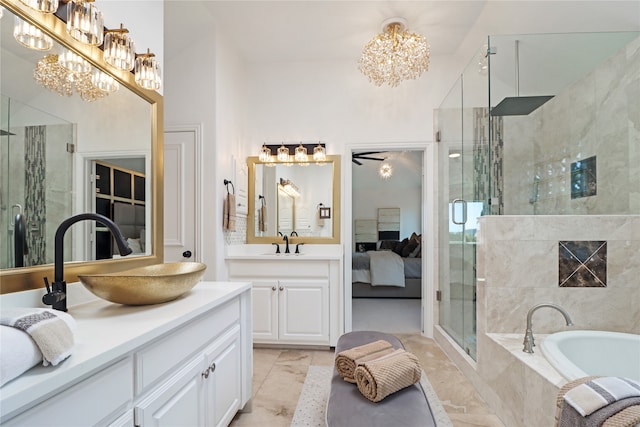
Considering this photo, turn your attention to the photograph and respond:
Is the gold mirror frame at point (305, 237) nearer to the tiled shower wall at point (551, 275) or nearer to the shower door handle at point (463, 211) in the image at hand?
the shower door handle at point (463, 211)

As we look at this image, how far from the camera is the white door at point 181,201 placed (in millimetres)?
2801

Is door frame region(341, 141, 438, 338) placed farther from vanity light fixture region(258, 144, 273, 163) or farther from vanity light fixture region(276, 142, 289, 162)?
vanity light fixture region(258, 144, 273, 163)

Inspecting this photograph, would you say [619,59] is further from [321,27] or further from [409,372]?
[409,372]

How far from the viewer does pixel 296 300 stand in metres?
2.94

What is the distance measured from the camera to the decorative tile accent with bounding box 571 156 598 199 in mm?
2443

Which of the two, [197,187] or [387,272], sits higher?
[197,187]

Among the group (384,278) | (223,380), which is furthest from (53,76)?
(384,278)

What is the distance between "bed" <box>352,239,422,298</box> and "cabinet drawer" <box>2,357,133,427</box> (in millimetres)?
4101

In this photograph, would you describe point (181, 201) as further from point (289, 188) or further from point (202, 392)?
point (202, 392)

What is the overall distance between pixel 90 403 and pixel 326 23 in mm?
2981

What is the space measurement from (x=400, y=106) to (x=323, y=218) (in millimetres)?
1410

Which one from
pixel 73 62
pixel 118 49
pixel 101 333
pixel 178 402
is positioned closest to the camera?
pixel 101 333

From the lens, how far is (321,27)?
2867mm

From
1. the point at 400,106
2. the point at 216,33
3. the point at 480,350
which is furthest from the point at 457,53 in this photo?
the point at 480,350
